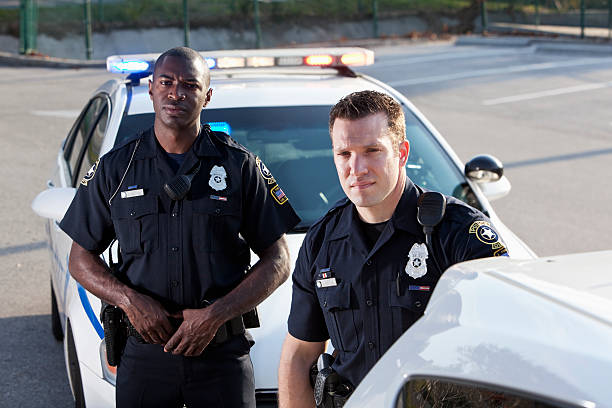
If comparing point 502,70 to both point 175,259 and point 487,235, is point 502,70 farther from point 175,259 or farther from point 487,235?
point 487,235

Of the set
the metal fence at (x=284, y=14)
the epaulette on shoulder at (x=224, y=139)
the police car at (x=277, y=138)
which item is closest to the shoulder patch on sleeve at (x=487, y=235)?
the epaulette on shoulder at (x=224, y=139)

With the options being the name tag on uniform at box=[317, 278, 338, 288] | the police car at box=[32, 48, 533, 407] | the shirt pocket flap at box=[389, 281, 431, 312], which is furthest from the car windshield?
the shirt pocket flap at box=[389, 281, 431, 312]

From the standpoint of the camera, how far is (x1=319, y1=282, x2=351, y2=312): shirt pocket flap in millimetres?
2498

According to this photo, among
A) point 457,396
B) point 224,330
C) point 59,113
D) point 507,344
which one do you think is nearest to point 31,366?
point 224,330

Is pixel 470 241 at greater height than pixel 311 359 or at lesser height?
greater

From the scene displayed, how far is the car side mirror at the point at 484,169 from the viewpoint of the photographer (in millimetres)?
4535

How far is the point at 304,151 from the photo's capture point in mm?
4652

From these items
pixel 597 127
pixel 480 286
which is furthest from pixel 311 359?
pixel 597 127

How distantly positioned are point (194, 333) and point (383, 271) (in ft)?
2.84

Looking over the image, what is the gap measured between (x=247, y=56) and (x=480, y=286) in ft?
11.1

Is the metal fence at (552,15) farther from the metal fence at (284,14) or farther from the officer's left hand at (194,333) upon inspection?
the officer's left hand at (194,333)

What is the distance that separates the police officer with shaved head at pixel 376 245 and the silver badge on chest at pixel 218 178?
71 cm

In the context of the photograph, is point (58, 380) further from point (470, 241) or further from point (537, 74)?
point (537, 74)

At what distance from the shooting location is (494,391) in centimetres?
151
